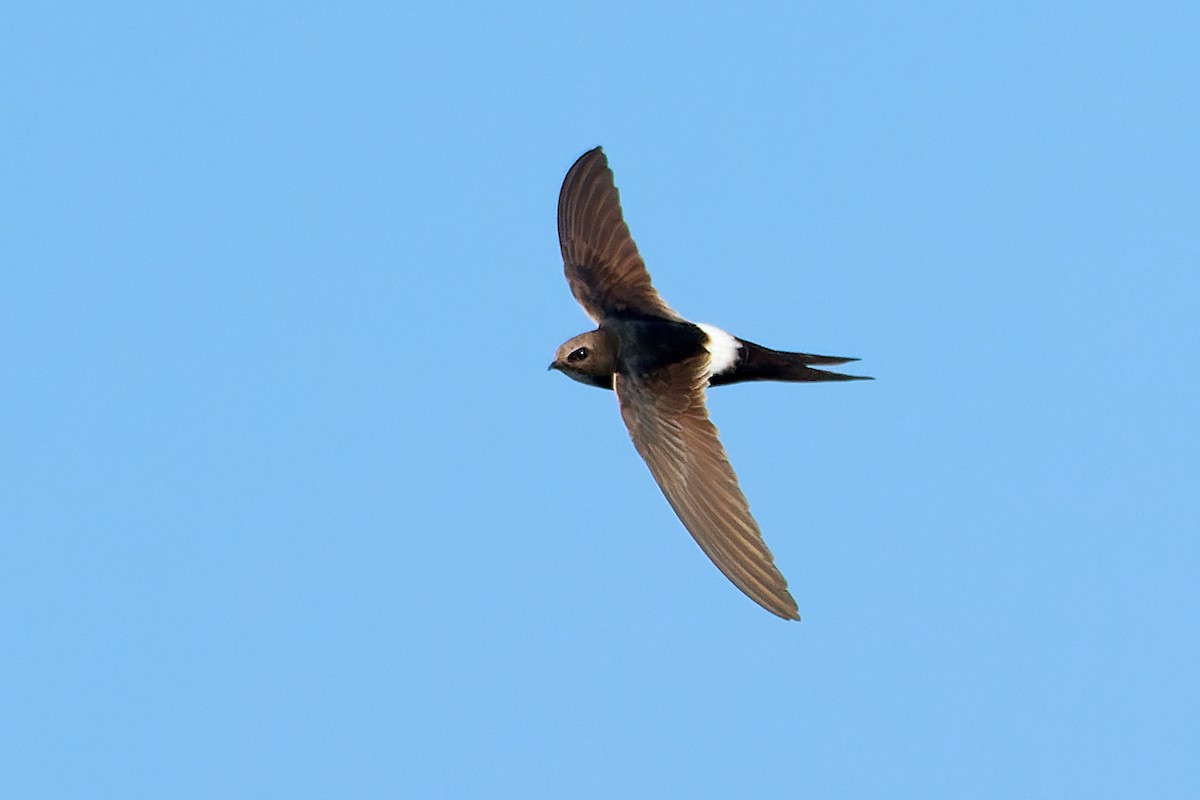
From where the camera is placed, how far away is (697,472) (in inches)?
288

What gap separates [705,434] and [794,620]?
3.90ft

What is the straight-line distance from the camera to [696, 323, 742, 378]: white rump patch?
26.1ft

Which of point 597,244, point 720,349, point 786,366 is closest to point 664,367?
point 720,349

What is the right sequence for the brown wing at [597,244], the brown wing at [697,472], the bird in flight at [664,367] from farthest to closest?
the brown wing at [597,244] → the bird in flight at [664,367] → the brown wing at [697,472]

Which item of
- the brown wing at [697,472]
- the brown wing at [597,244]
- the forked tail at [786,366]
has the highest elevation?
the brown wing at [597,244]

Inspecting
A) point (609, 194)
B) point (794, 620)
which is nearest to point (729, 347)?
point (609, 194)

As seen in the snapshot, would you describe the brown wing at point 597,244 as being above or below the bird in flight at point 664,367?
above

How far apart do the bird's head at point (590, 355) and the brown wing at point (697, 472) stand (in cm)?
19

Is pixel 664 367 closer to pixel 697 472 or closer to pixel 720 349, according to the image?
pixel 720 349

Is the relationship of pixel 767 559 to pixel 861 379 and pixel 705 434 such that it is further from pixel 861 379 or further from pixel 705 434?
pixel 861 379

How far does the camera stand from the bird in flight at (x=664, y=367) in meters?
6.95

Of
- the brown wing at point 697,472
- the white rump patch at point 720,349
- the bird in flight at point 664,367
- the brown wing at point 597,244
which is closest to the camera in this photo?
the brown wing at point 697,472

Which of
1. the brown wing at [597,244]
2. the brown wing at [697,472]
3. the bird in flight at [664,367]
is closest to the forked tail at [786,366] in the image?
the bird in flight at [664,367]

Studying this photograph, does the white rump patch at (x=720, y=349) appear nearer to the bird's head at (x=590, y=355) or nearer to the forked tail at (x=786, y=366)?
the forked tail at (x=786, y=366)
